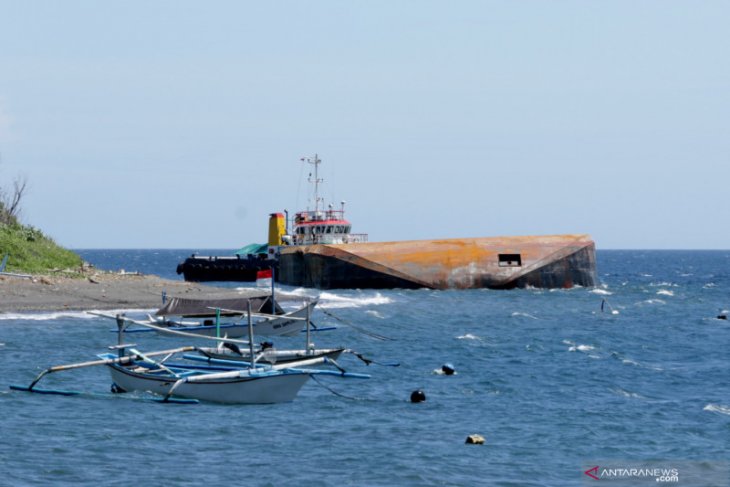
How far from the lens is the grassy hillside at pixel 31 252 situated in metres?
64.1

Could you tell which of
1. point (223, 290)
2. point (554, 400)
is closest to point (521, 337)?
point (554, 400)

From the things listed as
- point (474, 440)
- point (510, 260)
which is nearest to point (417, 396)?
point (474, 440)

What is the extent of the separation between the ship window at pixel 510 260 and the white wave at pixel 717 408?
45.2 metres

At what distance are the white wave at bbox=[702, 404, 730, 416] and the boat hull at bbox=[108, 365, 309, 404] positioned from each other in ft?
34.1

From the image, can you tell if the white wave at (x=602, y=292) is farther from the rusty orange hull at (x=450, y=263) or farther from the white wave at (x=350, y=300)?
the white wave at (x=350, y=300)

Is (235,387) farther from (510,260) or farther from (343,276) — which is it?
(510,260)

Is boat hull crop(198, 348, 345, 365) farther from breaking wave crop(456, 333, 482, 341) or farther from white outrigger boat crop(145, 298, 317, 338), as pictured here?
breaking wave crop(456, 333, 482, 341)

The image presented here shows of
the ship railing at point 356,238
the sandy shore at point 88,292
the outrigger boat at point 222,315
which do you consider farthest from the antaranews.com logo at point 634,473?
the ship railing at point 356,238

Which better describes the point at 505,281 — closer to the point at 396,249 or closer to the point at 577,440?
the point at 396,249

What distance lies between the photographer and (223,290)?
62812 mm

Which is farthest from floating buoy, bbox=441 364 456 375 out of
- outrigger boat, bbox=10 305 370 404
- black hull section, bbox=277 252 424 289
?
black hull section, bbox=277 252 424 289

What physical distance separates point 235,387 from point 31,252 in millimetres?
45907

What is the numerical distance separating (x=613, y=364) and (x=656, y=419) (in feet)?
37.6

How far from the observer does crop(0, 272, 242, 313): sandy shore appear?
51281 mm
